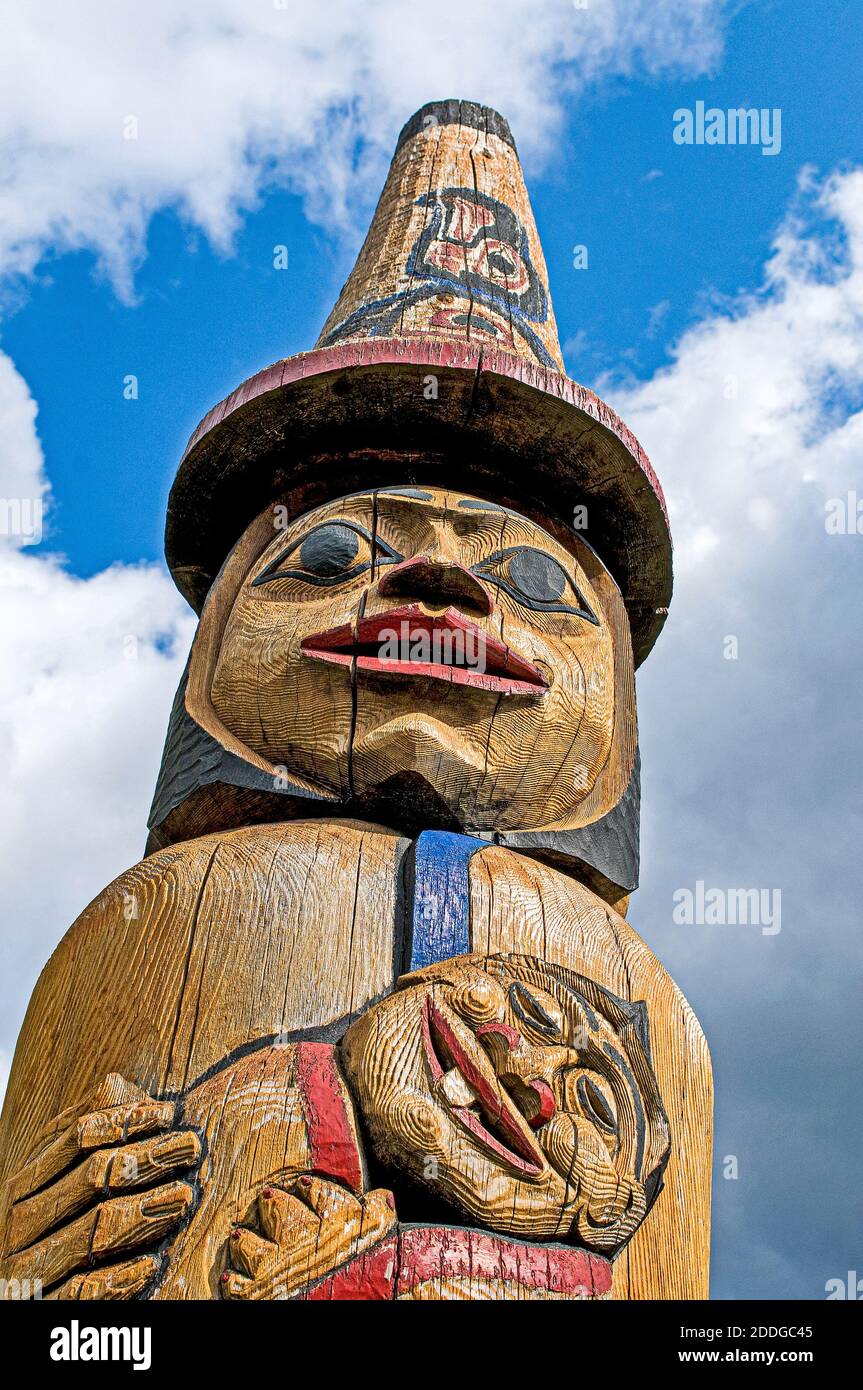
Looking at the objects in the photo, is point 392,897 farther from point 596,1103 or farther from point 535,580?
point 535,580

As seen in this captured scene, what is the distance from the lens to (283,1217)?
8.49 feet

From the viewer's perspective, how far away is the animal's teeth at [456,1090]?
2.79m

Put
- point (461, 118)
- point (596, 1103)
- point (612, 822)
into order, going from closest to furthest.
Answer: point (596, 1103) → point (612, 822) → point (461, 118)

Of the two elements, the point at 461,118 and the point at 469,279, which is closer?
the point at 469,279

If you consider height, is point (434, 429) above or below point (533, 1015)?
above

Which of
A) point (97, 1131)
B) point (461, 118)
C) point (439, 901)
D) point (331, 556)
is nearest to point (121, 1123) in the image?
point (97, 1131)

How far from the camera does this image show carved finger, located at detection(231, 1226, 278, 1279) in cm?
252

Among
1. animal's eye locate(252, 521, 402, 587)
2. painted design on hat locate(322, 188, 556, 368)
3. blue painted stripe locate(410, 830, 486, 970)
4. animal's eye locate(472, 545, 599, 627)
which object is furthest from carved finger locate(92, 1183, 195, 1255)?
painted design on hat locate(322, 188, 556, 368)

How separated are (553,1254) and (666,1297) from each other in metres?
0.56

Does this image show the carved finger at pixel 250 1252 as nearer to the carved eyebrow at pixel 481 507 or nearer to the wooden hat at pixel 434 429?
the carved eyebrow at pixel 481 507

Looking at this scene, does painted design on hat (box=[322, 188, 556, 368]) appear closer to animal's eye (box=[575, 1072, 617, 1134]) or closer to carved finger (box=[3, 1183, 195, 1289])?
animal's eye (box=[575, 1072, 617, 1134])

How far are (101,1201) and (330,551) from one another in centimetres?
223

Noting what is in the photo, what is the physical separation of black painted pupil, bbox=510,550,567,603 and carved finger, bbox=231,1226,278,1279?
2.35m
